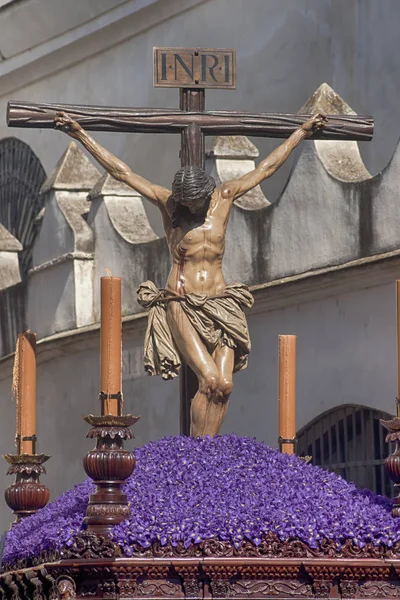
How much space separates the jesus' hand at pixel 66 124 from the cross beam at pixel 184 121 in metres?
0.03

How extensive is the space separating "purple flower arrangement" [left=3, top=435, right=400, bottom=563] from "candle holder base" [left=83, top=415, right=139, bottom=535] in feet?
0.22

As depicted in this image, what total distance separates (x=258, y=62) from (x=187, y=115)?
711 cm

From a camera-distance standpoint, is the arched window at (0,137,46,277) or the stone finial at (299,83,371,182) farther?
the arched window at (0,137,46,277)

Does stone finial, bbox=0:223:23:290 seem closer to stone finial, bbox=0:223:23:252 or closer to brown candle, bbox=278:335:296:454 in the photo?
stone finial, bbox=0:223:23:252

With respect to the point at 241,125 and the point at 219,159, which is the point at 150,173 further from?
the point at 241,125

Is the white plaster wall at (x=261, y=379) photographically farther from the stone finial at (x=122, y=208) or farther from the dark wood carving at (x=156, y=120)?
the dark wood carving at (x=156, y=120)

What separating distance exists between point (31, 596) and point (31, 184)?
1249 cm

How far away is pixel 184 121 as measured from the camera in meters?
11.0

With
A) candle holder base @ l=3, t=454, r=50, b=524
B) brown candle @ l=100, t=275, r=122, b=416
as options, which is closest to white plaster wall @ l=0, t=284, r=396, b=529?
candle holder base @ l=3, t=454, r=50, b=524

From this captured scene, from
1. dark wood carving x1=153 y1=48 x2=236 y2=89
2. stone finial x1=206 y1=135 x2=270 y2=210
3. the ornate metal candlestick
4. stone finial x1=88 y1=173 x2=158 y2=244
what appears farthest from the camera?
stone finial x1=88 y1=173 x2=158 y2=244

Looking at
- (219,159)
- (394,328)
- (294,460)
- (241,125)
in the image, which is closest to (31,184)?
(219,159)

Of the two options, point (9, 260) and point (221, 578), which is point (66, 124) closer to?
point (221, 578)

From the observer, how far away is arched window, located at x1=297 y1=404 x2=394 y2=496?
14312 millimetres

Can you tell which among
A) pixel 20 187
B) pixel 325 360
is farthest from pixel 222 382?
pixel 20 187
